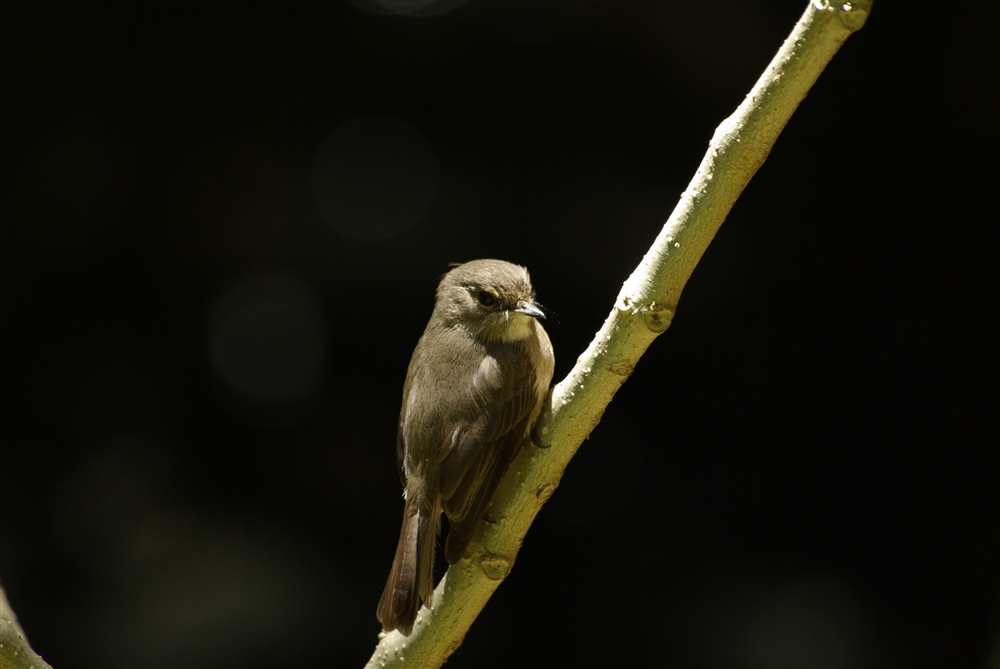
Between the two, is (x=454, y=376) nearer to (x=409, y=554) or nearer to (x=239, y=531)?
(x=409, y=554)

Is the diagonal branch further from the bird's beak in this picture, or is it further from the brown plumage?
the bird's beak

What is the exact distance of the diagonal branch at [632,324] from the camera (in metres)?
1.54

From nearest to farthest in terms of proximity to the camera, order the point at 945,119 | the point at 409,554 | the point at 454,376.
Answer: the point at 409,554 < the point at 454,376 < the point at 945,119

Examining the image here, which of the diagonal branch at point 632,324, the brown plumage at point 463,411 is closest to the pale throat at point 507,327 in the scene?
Answer: the brown plumage at point 463,411

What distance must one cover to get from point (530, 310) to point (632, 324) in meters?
0.70

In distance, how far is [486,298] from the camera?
2.60m

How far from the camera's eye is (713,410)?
11.3 feet

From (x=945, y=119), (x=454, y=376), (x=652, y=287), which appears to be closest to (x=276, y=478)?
(x=454, y=376)

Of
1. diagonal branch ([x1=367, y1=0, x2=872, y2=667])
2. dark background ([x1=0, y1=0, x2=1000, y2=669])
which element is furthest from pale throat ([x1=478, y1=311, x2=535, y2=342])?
dark background ([x1=0, y1=0, x2=1000, y2=669])

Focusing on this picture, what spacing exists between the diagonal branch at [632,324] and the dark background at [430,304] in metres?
1.43

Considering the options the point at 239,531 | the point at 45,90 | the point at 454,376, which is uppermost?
the point at 45,90

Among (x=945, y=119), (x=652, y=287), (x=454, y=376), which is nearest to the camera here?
(x=652, y=287)

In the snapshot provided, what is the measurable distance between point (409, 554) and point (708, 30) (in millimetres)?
2130

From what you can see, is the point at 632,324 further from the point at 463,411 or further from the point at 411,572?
the point at 411,572
